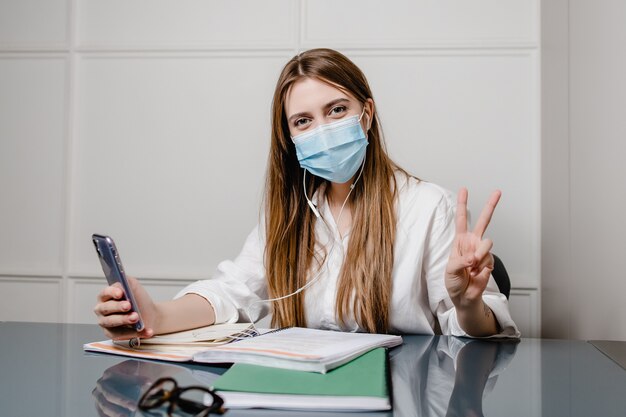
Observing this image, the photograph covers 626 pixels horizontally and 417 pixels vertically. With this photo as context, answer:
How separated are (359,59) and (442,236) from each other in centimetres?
107

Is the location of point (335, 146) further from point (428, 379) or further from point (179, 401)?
point (179, 401)

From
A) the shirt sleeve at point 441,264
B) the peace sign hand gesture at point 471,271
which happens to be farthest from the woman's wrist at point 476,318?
the shirt sleeve at point 441,264

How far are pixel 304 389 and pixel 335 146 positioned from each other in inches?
36.4

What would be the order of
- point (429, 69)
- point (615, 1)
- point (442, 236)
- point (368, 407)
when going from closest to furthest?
point (368, 407) < point (615, 1) < point (442, 236) < point (429, 69)

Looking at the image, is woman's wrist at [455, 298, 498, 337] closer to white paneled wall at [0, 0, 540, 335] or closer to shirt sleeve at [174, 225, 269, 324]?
shirt sleeve at [174, 225, 269, 324]

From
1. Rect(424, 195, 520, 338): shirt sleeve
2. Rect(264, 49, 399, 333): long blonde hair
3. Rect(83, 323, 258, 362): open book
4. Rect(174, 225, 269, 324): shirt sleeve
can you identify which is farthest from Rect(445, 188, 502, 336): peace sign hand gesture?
Rect(174, 225, 269, 324): shirt sleeve

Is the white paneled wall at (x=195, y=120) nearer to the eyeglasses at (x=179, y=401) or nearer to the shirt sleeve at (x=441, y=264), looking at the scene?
the shirt sleeve at (x=441, y=264)

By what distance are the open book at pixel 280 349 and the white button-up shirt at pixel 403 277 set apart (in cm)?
36

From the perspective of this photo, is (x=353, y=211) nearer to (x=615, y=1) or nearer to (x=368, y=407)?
(x=615, y=1)

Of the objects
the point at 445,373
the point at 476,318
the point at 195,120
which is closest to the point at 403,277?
the point at 476,318

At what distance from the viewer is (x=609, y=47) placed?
4.55 feet

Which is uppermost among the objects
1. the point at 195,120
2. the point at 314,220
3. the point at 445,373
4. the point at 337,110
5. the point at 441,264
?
the point at 195,120

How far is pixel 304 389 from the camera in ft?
2.38

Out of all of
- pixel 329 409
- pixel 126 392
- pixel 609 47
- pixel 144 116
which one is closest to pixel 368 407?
pixel 329 409
